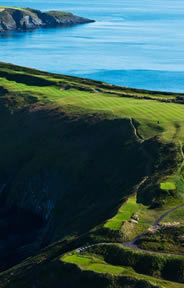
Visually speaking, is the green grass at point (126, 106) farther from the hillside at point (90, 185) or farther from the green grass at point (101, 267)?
the green grass at point (101, 267)

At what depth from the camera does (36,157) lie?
2965 inches

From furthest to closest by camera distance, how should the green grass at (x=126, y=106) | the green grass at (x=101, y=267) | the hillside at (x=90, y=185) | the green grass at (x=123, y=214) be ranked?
the green grass at (x=126, y=106) → the green grass at (x=123, y=214) → the hillside at (x=90, y=185) → the green grass at (x=101, y=267)

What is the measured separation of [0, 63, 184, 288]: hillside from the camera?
1613 inches

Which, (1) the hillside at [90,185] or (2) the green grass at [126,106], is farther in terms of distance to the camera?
(2) the green grass at [126,106]

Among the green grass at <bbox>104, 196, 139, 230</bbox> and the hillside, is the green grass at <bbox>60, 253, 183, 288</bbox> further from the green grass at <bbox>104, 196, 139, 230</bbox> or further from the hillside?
the green grass at <bbox>104, 196, 139, 230</bbox>

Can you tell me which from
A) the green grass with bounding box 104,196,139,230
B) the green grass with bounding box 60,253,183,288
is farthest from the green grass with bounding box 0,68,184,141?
the green grass with bounding box 60,253,183,288

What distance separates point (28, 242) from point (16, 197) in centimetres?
1137

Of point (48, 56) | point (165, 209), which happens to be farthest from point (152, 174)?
point (48, 56)

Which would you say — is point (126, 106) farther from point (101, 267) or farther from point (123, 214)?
point (101, 267)

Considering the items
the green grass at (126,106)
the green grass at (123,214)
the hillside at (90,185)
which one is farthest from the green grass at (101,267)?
the green grass at (126,106)

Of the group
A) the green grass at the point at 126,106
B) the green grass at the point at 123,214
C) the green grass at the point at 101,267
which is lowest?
the green grass at the point at 101,267

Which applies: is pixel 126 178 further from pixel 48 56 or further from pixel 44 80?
pixel 48 56

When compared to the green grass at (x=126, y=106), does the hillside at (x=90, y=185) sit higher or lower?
lower

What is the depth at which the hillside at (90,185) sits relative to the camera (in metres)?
41.0
